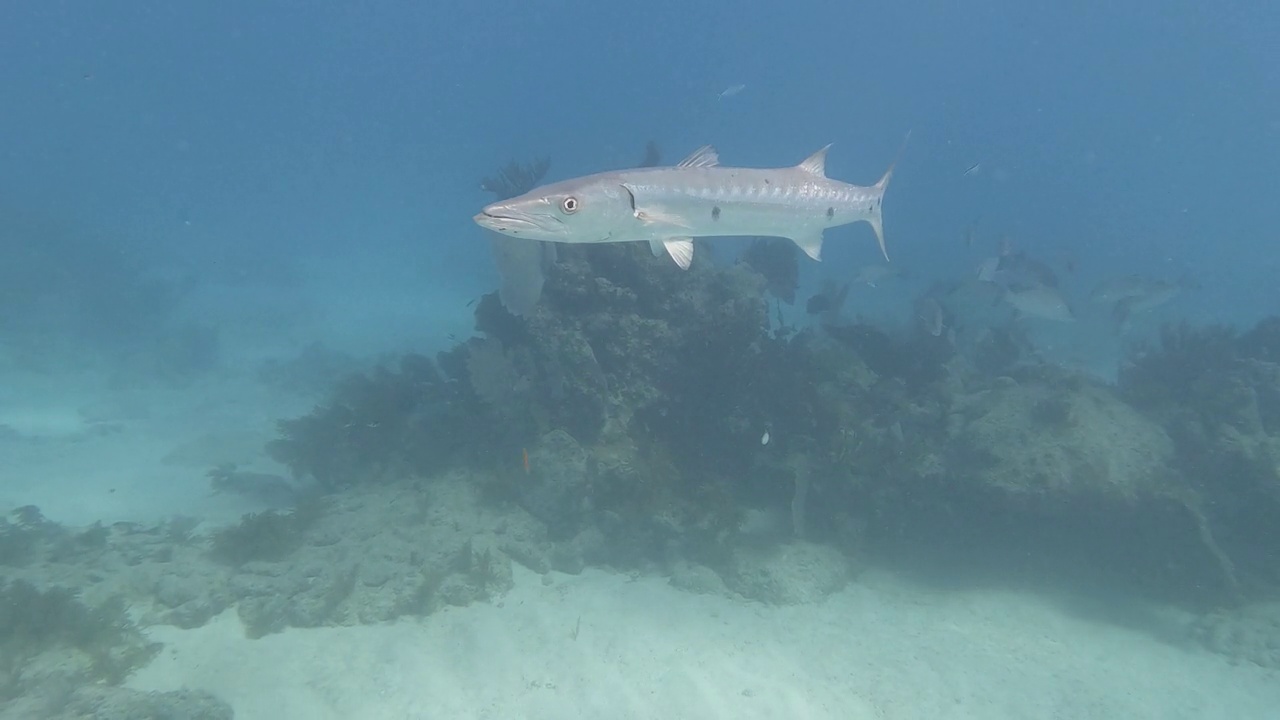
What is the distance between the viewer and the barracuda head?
11.4 ft

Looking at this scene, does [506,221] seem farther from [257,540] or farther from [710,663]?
[257,540]

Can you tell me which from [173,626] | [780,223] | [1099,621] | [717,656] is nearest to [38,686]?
[173,626]

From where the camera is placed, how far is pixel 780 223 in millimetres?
5074

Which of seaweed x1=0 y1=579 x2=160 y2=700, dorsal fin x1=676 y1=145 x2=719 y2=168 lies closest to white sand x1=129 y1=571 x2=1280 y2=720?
seaweed x1=0 y1=579 x2=160 y2=700

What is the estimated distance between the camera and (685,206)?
438 centimetres

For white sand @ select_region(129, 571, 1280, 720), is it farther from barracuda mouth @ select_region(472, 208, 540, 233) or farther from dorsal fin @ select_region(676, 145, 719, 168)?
dorsal fin @ select_region(676, 145, 719, 168)

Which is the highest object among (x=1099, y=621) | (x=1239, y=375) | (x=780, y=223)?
(x=780, y=223)

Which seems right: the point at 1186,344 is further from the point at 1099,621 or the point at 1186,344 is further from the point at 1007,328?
the point at 1099,621

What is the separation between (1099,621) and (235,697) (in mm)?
9576

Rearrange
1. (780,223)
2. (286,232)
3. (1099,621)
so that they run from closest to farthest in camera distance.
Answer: (780,223) < (1099,621) < (286,232)

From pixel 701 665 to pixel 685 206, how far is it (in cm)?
Answer: 448

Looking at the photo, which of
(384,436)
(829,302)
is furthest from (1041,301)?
(384,436)

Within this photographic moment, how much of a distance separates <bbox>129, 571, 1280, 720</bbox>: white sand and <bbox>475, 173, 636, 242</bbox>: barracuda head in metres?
4.21

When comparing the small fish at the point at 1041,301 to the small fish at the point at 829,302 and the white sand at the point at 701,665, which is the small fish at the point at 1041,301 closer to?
the small fish at the point at 829,302
